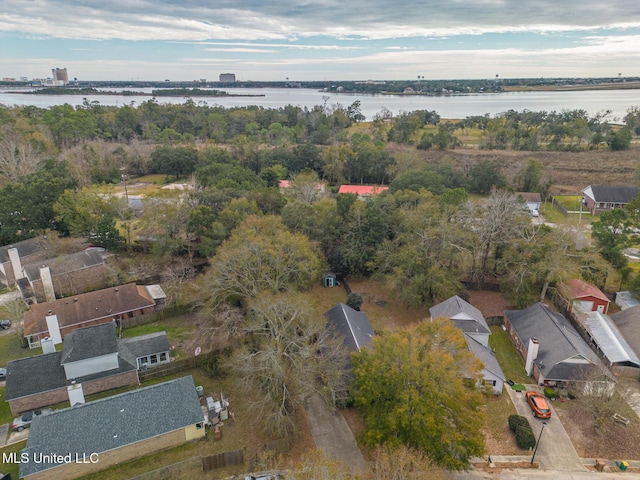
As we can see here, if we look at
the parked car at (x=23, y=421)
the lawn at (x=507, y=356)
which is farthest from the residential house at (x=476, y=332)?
the parked car at (x=23, y=421)

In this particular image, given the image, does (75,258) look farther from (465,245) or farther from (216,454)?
(465,245)

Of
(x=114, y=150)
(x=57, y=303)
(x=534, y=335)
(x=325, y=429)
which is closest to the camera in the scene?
(x=325, y=429)

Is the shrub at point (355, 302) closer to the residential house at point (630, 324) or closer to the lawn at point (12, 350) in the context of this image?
the residential house at point (630, 324)

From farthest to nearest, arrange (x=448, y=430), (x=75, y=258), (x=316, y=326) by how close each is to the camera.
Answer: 1. (x=75, y=258)
2. (x=316, y=326)
3. (x=448, y=430)

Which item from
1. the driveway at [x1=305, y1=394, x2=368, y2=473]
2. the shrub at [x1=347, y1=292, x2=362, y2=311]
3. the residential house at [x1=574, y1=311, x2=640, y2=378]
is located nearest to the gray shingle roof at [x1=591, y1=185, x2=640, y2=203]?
the residential house at [x1=574, y1=311, x2=640, y2=378]

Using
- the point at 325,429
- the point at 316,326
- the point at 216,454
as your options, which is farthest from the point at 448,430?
the point at 216,454

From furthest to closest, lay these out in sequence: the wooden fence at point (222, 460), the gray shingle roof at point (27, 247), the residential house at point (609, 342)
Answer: the gray shingle roof at point (27, 247) < the residential house at point (609, 342) < the wooden fence at point (222, 460)
